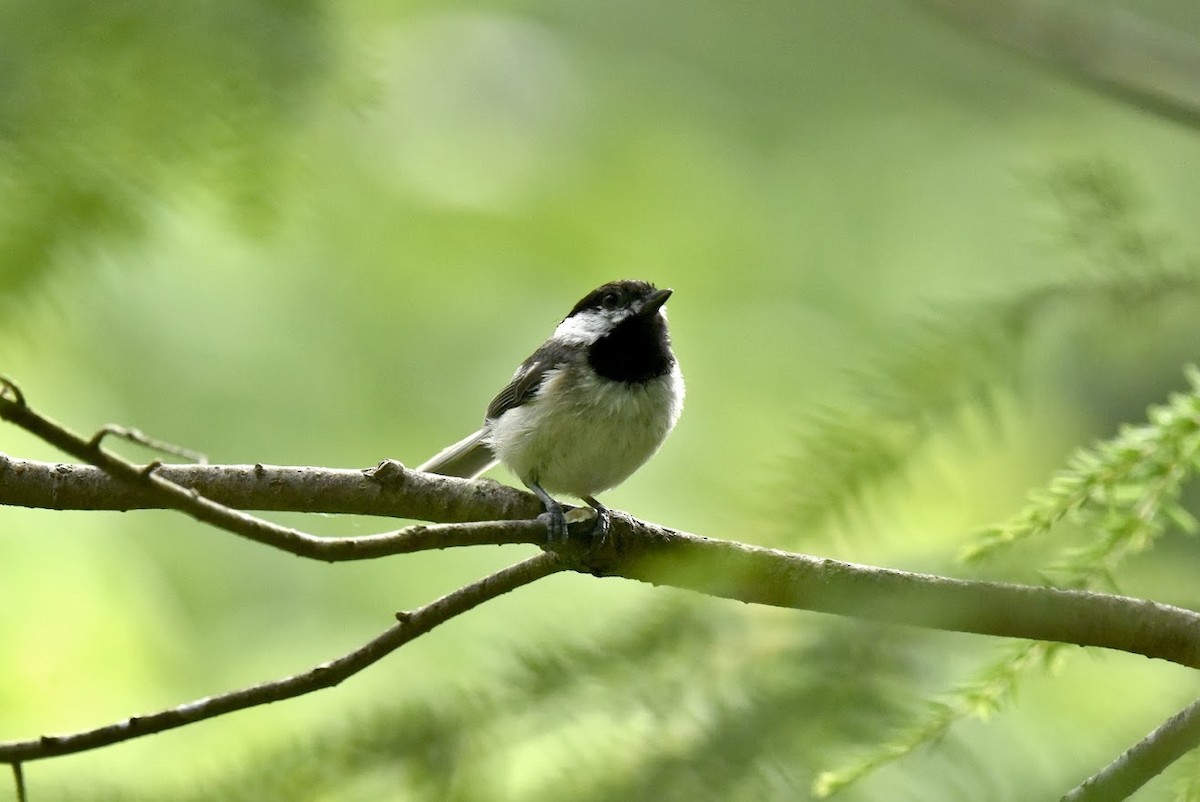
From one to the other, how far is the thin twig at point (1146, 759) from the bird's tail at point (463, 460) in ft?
6.24

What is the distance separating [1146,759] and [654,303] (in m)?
1.75

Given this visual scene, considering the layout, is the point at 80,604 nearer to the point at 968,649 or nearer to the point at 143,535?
the point at 143,535

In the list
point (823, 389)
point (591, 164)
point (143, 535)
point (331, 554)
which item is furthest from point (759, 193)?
point (331, 554)

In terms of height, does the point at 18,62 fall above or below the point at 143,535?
below

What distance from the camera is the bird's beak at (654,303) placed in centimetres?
268

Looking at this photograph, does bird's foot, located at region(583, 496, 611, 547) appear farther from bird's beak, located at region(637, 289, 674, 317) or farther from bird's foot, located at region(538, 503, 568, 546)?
bird's beak, located at region(637, 289, 674, 317)

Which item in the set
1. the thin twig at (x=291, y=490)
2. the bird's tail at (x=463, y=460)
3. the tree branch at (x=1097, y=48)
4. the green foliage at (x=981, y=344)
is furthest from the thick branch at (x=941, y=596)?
the bird's tail at (x=463, y=460)

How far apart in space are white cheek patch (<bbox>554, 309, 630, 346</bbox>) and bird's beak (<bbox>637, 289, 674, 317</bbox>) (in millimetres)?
46

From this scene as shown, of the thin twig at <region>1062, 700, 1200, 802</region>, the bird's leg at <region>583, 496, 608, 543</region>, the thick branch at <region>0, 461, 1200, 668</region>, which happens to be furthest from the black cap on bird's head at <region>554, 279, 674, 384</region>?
the thin twig at <region>1062, 700, 1200, 802</region>

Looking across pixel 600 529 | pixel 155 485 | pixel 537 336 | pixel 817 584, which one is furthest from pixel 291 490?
pixel 537 336

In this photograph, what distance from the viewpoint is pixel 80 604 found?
224 centimetres

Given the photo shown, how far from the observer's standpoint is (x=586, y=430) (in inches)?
96.3

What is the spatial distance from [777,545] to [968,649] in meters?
0.42

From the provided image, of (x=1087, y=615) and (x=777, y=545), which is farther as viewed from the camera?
(x=1087, y=615)
